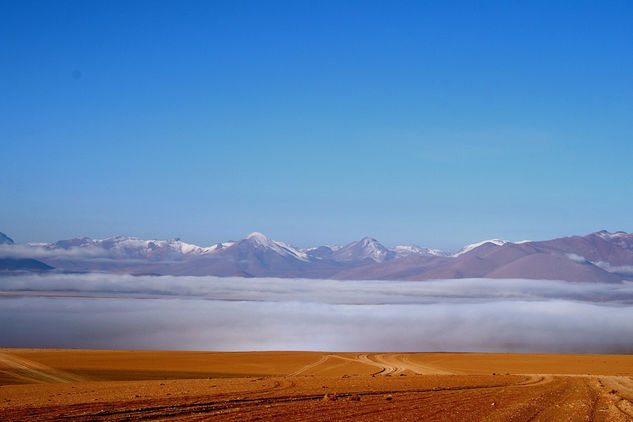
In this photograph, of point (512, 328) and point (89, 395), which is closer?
point (89, 395)

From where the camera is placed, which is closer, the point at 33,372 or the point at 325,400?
the point at 325,400

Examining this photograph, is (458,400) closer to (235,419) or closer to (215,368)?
(235,419)

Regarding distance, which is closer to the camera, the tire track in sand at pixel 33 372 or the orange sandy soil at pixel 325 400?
the orange sandy soil at pixel 325 400

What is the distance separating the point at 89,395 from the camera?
29.5 metres

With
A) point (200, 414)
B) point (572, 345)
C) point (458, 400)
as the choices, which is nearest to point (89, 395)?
point (200, 414)

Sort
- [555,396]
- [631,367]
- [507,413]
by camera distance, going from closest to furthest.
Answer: [507,413]
[555,396]
[631,367]

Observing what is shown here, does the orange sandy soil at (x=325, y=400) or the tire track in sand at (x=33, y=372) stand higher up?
the orange sandy soil at (x=325, y=400)

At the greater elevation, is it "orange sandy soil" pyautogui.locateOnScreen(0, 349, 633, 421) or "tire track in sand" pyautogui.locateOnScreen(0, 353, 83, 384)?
"orange sandy soil" pyautogui.locateOnScreen(0, 349, 633, 421)

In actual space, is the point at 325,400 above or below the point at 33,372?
above

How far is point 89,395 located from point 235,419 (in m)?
12.2

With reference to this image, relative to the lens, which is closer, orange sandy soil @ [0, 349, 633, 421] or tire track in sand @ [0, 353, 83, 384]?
orange sandy soil @ [0, 349, 633, 421]

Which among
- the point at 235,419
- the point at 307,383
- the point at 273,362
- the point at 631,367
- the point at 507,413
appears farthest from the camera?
the point at 273,362

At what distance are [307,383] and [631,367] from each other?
41.8 metres

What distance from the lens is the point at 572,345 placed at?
137 metres
